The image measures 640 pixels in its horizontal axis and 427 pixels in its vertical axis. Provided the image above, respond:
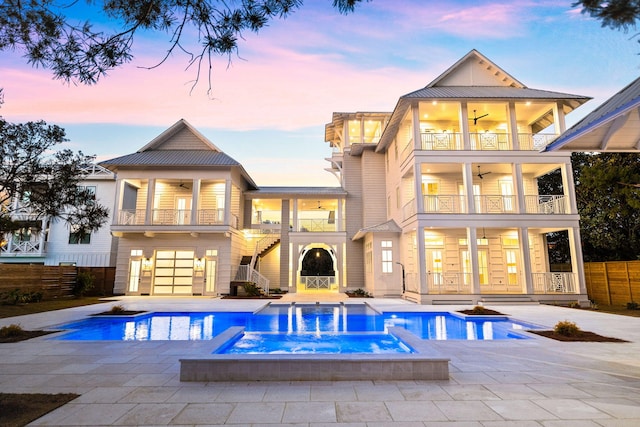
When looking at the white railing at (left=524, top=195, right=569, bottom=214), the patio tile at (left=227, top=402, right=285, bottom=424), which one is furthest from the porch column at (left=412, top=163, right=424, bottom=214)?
the patio tile at (left=227, top=402, right=285, bottom=424)

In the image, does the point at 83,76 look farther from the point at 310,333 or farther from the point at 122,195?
the point at 122,195

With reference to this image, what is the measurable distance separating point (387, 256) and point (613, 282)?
30.5ft

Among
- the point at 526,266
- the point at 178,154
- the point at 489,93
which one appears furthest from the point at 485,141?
the point at 178,154

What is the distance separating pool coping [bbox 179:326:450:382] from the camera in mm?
4320

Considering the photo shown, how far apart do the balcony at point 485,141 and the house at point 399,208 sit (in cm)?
6

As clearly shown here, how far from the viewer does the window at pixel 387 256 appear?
17.0m

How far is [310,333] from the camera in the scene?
28.5 feet

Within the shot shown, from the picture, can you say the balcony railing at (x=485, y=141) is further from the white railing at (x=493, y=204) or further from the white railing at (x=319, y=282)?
the white railing at (x=319, y=282)

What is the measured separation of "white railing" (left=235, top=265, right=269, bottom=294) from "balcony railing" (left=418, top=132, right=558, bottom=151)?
11067 mm

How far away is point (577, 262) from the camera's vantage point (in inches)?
544

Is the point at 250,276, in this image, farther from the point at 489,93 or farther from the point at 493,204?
the point at 489,93

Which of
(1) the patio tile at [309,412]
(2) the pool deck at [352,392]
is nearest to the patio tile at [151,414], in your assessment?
(2) the pool deck at [352,392]

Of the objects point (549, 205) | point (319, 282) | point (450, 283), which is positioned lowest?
point (319, 282)

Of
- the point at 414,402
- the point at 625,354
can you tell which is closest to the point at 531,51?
the point at 625,354
